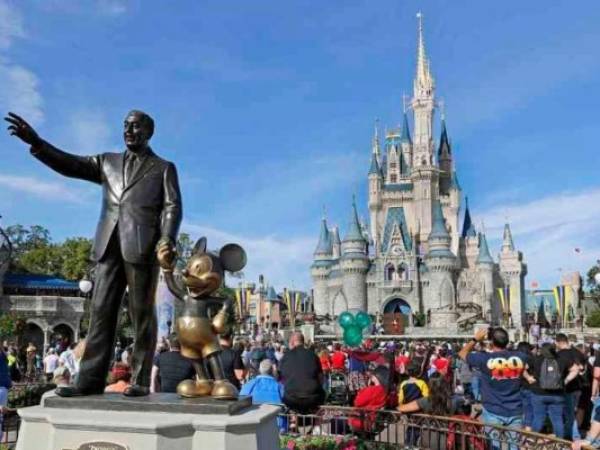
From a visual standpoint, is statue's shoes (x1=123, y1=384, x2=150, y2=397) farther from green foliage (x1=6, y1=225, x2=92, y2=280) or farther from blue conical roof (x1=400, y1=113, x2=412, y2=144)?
blue conical roof (x1=400, y1=113, x2=412, y2=144)

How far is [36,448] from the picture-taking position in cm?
447

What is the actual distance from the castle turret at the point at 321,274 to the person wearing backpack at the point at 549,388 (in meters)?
74.6

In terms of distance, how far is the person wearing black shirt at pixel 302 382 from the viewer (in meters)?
8.48

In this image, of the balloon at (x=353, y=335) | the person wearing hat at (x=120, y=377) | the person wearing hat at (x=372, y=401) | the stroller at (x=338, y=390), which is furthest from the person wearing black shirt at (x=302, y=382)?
the balloon at (x=353, y=335)

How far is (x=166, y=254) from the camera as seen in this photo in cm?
483

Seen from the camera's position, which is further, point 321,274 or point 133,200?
point 321,274

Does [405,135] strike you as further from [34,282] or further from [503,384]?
[503,384]

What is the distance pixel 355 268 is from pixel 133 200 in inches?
2921

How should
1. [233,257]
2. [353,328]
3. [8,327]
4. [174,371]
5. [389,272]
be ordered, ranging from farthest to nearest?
[389,272], [8,327], [353,328], [174,371], [233,257]

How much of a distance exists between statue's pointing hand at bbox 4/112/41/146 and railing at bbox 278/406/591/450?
393cm

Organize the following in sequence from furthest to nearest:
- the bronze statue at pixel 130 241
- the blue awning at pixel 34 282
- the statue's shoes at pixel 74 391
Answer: the blue awning at pixel 34 282 → the bronze statue at pixel 130 241 → the statue's shoes at pixel 74 391

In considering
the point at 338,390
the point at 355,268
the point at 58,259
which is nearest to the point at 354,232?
the point at 355,268

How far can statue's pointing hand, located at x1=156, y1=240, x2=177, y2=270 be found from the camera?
4.82m

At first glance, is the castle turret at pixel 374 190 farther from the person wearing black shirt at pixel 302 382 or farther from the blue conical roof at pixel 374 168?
the person wearing black shirt at pixel 302 382
